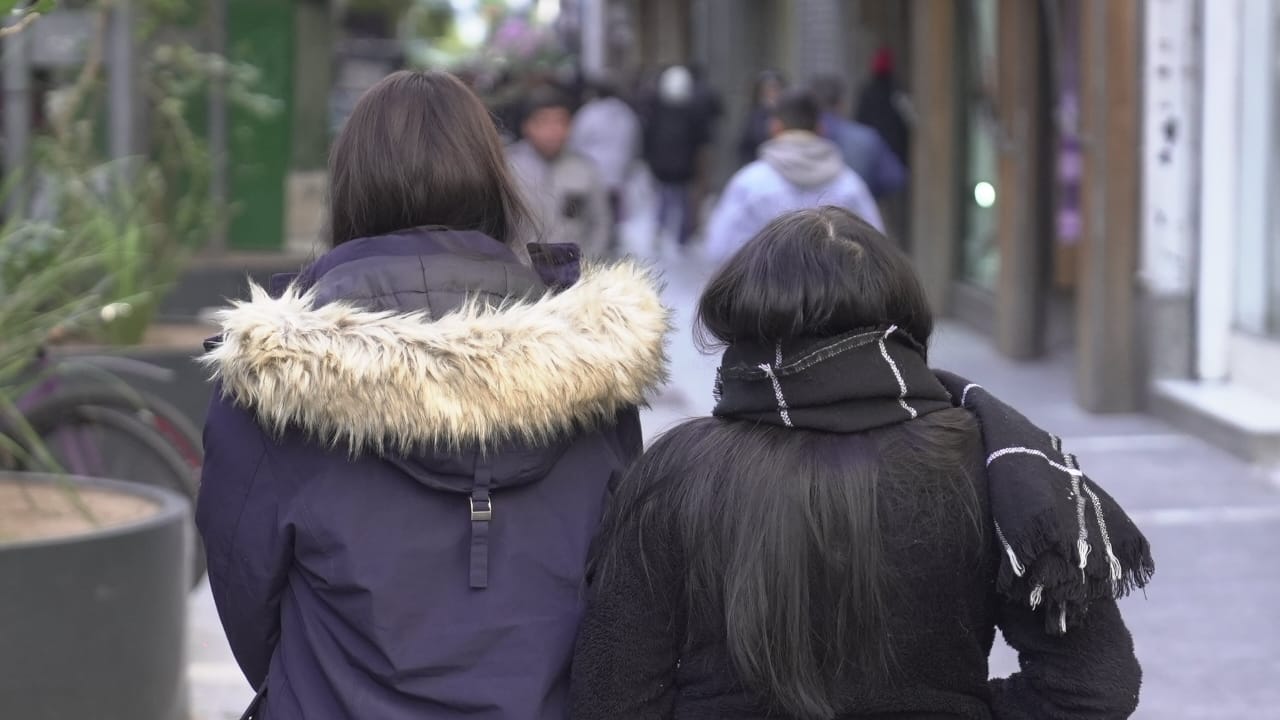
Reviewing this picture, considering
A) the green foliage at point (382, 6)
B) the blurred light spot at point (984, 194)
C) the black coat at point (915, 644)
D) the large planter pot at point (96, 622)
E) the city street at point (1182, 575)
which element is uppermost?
the green foliage at point (382, 6)

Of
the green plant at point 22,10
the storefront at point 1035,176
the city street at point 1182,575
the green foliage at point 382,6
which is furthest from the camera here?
the green foliage at point 382,6

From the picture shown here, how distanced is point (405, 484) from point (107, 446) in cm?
350

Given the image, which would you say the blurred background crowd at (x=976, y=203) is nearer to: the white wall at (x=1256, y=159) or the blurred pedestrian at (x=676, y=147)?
the white wall at (x=1256, y=159)

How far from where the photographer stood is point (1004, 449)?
7.47 feet

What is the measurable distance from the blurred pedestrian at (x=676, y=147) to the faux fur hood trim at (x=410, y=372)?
16.3m

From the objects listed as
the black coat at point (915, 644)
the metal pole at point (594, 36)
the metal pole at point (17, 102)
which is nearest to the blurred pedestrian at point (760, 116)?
the metal pole at point (17, 102)

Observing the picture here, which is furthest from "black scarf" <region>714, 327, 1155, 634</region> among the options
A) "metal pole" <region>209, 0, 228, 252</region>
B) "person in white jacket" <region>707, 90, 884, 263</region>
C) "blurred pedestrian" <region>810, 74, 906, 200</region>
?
"blurred pedestrian" <region>810, 74, 906, 200</region>

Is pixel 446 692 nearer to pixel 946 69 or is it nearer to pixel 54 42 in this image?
pixel 54 42

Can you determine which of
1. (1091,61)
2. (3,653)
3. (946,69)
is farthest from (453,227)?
(946,69)

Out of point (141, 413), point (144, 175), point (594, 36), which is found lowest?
point (141, 413)

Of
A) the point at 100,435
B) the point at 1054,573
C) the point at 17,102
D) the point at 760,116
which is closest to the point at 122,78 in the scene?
the point at 17,102

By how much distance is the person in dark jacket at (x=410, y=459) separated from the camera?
243 centimetres

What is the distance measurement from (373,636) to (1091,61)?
742cm

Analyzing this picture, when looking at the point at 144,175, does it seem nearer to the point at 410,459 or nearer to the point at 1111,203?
the point at 1111,203
